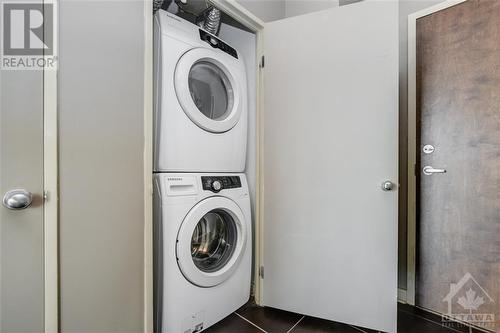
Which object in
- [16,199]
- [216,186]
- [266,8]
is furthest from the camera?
[266,8]

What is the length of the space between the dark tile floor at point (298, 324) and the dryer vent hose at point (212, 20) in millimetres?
1809

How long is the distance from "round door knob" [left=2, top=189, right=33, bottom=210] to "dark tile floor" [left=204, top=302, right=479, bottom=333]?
1.14 meters

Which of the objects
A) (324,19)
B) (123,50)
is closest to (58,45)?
(123,50)

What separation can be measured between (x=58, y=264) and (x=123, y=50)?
0.82m

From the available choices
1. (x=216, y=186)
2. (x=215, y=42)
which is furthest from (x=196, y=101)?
(x=216, y=186)

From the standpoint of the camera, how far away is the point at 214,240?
1628 millimetres

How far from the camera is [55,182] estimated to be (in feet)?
2.83

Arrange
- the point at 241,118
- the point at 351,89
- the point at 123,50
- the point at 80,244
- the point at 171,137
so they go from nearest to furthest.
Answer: the point at 80,244 < the point at 123,50 < the point at 171,137 < the point at 351,89 < the point at 241,118

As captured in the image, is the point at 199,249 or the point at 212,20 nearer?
the point at 199,249

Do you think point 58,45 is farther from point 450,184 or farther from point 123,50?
point 450,184

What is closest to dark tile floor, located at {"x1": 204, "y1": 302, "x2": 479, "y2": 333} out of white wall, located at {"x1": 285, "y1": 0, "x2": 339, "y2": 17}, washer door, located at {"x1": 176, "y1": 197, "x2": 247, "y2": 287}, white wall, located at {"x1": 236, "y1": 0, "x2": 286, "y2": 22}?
washer door, located at {"x1": 176, "y1": 197, "x2": 247, "y2": 287}

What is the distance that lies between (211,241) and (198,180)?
436 millimetres
